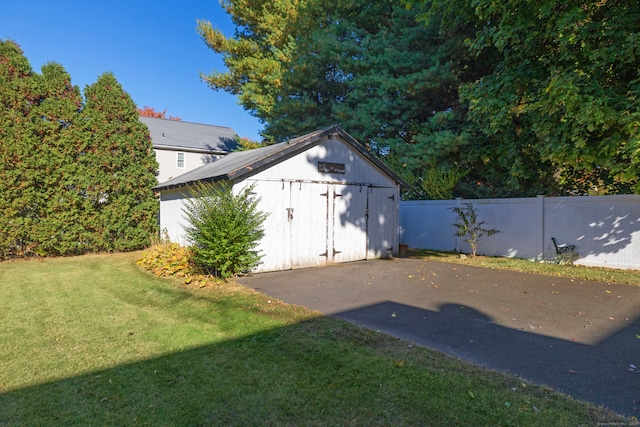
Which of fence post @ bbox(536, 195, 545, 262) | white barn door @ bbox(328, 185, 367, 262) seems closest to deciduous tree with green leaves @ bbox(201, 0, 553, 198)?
fence post @ bbox(536, 195, 545, 262)

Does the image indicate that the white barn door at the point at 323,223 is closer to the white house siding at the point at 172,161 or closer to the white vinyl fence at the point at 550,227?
the white vinyl fence at the point at 550,227

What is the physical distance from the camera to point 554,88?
717 cm

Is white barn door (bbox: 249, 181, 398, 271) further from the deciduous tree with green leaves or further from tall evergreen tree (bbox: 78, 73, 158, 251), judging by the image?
tall evergreen tree (bbox: 78, 73, 158, 251)

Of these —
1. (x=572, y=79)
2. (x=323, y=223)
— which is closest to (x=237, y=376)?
(x=323, y=223)

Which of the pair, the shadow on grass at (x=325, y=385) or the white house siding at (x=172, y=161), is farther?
the white house siding at (x=172, y=161)

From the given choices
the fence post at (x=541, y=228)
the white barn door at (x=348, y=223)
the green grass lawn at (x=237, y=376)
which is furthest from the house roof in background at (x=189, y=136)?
the fence post at (x=541, y=228)

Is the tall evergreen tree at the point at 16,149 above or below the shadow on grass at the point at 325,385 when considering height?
above

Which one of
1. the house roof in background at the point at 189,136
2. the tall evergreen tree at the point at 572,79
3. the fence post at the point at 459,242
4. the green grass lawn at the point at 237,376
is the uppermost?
the house roof in background at the point at 189,136

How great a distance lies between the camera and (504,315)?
17.5 ft

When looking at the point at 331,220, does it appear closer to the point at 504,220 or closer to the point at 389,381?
the point at 504,220

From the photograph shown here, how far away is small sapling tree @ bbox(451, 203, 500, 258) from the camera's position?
10.9m

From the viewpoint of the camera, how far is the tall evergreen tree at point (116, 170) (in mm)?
12297

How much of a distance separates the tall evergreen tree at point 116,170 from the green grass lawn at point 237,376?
24.4 feet

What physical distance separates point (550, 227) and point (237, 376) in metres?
9.96
